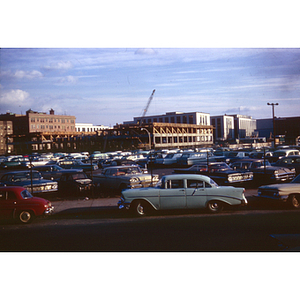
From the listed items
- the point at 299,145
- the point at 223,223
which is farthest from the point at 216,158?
the point at 223,223

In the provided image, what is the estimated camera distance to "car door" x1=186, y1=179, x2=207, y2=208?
932cm

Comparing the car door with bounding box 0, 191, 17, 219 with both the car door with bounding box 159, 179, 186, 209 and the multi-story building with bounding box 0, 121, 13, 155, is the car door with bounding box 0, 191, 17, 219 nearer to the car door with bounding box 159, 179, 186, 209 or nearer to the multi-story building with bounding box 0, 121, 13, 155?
the car door with bounding box 159, 179, 186, 209

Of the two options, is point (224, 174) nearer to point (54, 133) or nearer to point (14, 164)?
point (54, 133)

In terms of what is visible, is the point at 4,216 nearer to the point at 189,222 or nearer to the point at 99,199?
the point at 99,199

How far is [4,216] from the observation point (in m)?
8.58

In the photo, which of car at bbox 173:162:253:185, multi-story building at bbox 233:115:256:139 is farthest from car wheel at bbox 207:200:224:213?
multi-story building at bbox 233:115:256:139

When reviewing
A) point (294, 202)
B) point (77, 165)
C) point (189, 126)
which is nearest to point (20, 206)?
point (294, 202)

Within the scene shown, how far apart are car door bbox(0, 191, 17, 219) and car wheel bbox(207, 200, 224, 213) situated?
19.6ft

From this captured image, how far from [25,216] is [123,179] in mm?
5421

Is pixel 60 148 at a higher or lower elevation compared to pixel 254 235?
higher

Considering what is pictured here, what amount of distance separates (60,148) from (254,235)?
2363 centimetres

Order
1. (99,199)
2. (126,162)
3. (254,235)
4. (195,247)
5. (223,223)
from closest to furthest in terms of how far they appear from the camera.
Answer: (195,247)
(254,235)
(223,223)
(99,199)
(126,162)

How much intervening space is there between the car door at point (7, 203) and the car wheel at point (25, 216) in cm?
28

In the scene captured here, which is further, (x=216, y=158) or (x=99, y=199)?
(x=216, y=158)
